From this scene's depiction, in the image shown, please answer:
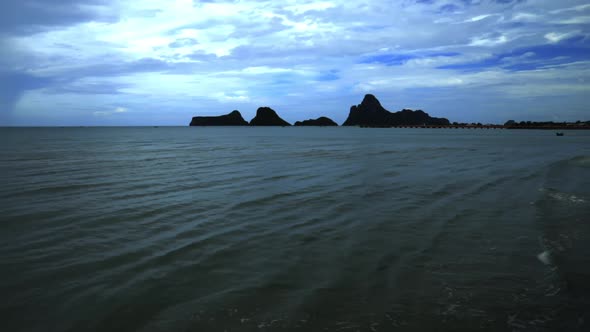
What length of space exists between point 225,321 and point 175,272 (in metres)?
2.17

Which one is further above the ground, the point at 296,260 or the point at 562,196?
the point at 562,196

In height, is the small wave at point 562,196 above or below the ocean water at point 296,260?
above

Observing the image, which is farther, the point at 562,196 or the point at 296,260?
the point at 562,196

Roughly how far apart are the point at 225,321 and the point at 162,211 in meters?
7.57

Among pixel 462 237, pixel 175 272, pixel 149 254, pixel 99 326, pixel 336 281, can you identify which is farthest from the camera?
pixel 462 237

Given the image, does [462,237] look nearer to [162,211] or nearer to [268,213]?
[268,213]

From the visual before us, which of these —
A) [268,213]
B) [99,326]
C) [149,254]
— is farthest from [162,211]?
[99,326]

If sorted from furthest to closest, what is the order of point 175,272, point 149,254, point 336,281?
point 149,254, point 175,272, point 336,281

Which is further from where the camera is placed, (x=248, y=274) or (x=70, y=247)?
(x=70, y=247)

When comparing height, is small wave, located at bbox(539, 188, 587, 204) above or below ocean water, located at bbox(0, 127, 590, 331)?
above

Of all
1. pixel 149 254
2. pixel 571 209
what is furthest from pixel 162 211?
pixel 571 209

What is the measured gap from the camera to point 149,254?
305 inches

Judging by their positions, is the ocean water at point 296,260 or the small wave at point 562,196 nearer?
the ocean water at point 296,260

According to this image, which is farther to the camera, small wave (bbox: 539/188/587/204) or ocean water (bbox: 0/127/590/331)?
small wave (bbox: 539/188/587/204)
